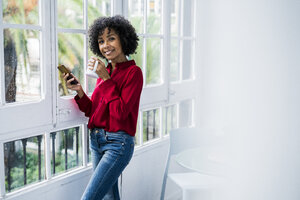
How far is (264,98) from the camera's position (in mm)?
606

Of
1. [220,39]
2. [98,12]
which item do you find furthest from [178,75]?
[220,39]

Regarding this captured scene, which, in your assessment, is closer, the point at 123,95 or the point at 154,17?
the point at 123,95

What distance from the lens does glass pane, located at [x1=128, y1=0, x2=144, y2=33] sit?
7.85ft

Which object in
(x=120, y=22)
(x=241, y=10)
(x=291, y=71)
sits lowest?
(x=291, y=71)

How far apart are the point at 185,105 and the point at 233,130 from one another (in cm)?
268

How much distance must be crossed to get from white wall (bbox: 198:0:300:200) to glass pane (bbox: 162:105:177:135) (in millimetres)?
2348

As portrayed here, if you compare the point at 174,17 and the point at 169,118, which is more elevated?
the point at 174,17

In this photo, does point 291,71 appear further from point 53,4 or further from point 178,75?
point 178,75

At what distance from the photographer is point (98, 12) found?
2303mm

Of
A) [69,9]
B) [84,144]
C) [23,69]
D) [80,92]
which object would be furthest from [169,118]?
[23,69]

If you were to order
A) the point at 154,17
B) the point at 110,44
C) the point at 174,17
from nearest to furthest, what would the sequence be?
the point at 110,44
the point at 154,17
the point at 174,17

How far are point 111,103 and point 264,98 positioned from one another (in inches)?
45.9

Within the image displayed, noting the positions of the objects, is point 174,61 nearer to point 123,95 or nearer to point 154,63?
point 154,63

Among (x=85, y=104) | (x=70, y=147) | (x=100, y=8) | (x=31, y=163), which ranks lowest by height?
(x=31, y=163)
